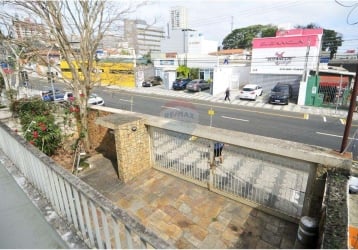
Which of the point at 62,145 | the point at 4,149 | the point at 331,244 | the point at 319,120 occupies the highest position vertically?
A: the point at 4,149

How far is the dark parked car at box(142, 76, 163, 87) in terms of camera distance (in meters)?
31.1

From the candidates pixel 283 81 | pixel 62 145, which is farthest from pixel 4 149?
pixel 283 81

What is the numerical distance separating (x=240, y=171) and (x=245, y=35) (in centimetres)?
6421

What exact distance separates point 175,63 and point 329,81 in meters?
22.0

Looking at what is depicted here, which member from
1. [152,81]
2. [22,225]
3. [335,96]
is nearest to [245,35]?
[152,81]

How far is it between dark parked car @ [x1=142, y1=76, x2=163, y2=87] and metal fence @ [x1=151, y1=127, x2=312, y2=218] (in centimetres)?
2524

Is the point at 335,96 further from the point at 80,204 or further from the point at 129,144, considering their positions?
the point at 80,204

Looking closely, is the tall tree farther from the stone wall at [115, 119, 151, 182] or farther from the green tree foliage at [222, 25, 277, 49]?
the green tree foliage at [222, 25, 277, 49]

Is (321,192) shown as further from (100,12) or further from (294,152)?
(100,12)

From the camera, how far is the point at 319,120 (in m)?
14.7

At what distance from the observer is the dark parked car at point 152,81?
3106cm

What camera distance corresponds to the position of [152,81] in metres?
31.9

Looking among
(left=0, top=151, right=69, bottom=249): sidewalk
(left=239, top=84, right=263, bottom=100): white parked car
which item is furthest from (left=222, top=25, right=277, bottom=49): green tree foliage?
(left=0, top=151, right=69, bottom=249): sidewalk

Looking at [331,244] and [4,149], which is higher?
[4,149]
